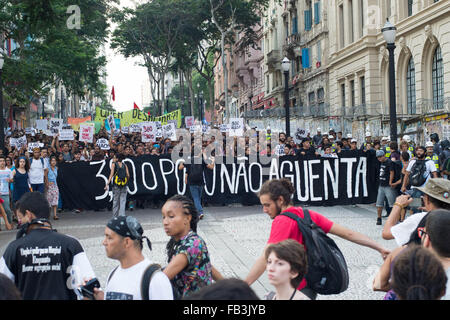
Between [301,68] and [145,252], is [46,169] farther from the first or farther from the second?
[301,68]

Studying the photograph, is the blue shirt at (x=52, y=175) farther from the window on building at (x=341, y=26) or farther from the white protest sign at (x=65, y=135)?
the window on building at (x=341, y=26)

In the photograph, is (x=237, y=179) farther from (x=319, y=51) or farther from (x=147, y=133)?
(x=319, y=51)

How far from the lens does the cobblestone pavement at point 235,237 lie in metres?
8.10

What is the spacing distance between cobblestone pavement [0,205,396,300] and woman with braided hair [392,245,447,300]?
6.36ft

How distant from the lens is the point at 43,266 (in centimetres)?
415

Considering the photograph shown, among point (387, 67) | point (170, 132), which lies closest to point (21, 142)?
point (170, 132)

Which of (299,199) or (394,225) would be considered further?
(299,199)

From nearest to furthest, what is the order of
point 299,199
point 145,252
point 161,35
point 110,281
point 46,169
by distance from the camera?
point 110,281, point 145,252, point 46,169, point 299,199, point 161,35

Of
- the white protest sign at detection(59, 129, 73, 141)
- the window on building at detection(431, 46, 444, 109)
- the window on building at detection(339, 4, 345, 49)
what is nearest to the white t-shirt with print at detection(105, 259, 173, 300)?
the white protest sign at detection(59, 129, 73, 141)

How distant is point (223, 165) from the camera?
1750 cm

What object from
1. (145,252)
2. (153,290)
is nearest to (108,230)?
(153,290)
